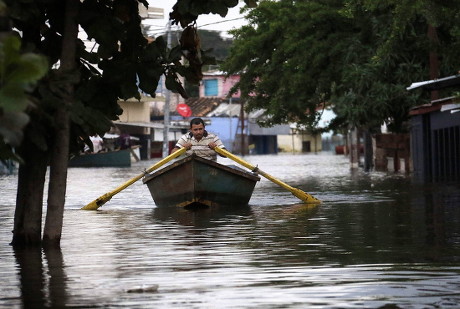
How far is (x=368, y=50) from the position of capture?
4138 cm

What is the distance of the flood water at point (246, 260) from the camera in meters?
9.05

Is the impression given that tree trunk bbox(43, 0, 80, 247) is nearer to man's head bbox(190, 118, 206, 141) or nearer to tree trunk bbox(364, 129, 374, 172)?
man's head bbox(190, 118, 206, 141)

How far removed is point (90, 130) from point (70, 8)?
48.5 inches

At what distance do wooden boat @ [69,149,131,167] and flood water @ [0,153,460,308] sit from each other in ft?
144

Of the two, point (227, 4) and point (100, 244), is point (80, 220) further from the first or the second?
point (227, 4)

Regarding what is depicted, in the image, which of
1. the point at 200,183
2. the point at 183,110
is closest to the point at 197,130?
the point at 200,183

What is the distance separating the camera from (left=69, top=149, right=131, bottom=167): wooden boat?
65062mm

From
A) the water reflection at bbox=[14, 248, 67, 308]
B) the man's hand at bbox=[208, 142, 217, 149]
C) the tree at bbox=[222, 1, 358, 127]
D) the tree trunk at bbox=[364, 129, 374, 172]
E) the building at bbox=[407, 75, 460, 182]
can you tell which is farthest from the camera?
the tree trunk at bbox=[364, 129, 374, 172]

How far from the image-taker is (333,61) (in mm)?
43438

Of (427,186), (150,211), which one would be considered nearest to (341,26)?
(427,186)

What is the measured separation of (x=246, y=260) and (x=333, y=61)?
105 feet

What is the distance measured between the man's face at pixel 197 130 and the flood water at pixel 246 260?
1.63 metres

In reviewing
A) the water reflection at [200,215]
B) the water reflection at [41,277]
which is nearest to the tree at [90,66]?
the water reflection at [41,277]

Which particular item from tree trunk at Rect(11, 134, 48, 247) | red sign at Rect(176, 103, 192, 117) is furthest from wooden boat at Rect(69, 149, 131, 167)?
tree trunk at Rect(11, 134, 48, 247)
